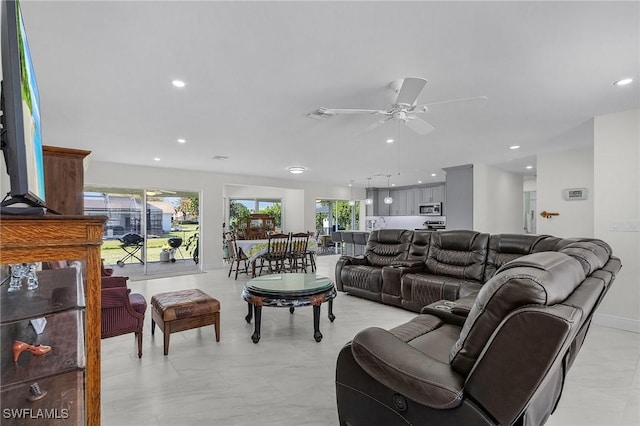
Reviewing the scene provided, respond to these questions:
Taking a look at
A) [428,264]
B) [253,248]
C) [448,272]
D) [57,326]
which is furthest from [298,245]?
[57,326]

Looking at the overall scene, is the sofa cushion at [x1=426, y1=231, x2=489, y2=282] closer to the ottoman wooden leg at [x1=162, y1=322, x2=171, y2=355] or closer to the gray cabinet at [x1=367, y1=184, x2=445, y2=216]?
the ottoman wooden leg at [x1=162, y1=322, x2=171, y2=355]

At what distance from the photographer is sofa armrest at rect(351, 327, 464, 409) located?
121cm

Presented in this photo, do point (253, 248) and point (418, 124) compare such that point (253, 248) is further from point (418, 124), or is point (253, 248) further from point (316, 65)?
point (316, 65)

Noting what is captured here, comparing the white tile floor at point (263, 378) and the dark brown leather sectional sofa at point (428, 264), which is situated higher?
the dark brown leather sectional sofa at point (428, 264)

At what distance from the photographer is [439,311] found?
2385mm

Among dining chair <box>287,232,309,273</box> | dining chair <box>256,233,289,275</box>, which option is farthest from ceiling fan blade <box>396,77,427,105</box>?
dining chair <box>287,232,309,273</box>

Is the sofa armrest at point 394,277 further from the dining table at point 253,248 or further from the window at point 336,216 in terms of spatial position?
the window at point 336,216

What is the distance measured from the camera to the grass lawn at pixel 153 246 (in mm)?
7160

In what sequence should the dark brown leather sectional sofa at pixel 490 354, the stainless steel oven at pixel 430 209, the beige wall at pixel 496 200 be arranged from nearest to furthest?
the dark brown leather sectional sofa at pixel 490 354, the beige wall at pixel 496 200, the stainless steel oven at pixel 430 209

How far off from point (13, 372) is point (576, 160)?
6932 millimetres

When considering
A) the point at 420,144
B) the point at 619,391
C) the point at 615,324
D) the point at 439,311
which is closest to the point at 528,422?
the point at 439,311

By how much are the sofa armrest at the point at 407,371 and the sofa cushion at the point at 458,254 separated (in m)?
2.97

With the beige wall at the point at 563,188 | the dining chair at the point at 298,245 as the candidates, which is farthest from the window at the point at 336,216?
the beige wall at the point at 563,188

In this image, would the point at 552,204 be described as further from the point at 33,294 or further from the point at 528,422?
the point at 33,294
